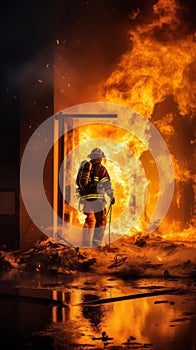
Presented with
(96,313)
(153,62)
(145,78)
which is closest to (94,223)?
(145,78)

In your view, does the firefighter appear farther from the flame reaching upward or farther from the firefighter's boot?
the flame reaching upward

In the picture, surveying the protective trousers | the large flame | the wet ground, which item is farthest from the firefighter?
the large flame

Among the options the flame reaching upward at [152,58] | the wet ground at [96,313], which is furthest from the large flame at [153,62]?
the wet ground at [96,313]

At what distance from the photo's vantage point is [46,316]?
8.15 m

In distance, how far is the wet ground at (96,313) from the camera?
6887 millimetres

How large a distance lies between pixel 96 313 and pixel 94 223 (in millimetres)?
5381

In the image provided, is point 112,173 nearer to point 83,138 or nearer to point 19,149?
point 83,138

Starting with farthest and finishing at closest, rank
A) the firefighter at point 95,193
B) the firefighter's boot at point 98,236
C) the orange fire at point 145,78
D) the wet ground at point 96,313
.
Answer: the orange fire at point 145,78
the firefighter at point 95,193
the firefighter's boot at point 98,236
the wet ground at point 96,313

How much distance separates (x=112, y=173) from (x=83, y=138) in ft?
3.34

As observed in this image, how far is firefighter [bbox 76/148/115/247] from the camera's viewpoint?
13.4 meters

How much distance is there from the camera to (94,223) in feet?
44.7

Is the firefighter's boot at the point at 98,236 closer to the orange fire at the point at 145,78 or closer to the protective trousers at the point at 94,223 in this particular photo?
the protective trousers at the point at 94,223

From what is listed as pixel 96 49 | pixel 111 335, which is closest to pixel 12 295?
pixel 111 335

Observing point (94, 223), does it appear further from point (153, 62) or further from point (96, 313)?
point (96, 313)
